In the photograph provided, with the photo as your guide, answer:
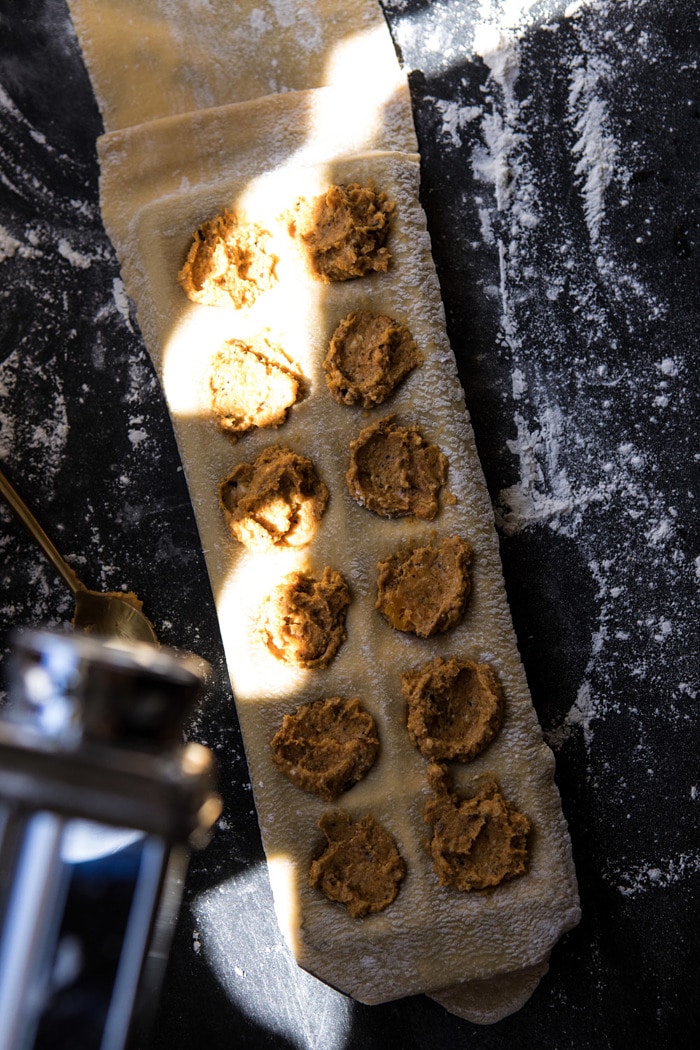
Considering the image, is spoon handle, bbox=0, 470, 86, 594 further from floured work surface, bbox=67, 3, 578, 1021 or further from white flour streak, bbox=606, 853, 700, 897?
white flour streak, bbox=606, 853, 700, 897

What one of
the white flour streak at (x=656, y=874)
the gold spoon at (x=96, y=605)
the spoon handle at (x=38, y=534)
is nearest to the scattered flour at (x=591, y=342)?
the white flour streak at (x=656, y=874)

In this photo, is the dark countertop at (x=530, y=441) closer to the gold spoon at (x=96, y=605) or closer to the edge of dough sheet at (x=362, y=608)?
the gold spoon at (x=96, y=605)

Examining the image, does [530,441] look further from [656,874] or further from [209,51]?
[209,51]

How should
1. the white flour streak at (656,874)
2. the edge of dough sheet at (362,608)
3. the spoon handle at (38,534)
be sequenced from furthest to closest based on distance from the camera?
the spoon handle at (38,534)
the white flour streak at (656,874)
the edge of dough sheet at (362,608)

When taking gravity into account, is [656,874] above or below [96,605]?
below

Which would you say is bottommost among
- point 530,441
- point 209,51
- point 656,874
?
point 656,874

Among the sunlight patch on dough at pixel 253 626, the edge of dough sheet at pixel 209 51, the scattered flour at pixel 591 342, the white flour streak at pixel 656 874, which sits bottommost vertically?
the white flour streak at pixel 656 874

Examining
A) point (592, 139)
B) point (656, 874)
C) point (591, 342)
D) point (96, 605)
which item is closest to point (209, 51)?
point (592, 139)

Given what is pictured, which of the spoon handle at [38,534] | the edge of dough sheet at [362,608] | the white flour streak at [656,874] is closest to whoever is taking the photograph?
the edge of dough sheet at [362,608]
